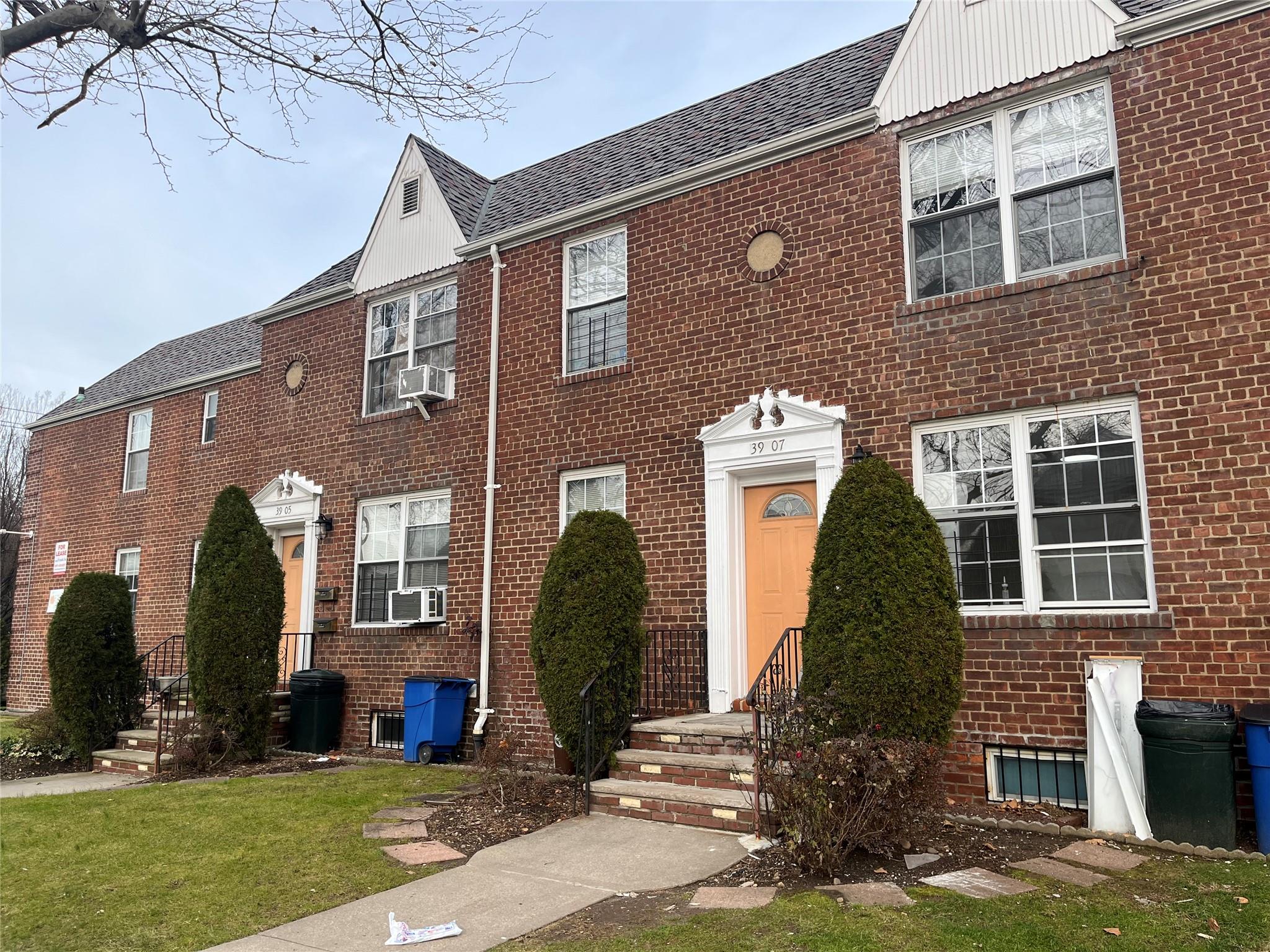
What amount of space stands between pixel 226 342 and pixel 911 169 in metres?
13.9

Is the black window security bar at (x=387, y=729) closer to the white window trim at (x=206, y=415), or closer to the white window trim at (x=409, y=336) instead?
the white window trim at (x=409, y=336)

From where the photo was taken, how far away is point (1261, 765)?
604cm

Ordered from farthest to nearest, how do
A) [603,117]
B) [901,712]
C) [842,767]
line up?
[603,117], [901,712], [842,767]

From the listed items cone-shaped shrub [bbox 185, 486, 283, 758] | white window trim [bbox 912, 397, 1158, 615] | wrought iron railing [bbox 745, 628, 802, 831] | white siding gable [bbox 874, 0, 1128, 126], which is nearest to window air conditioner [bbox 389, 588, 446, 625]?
cone-shaped shrub [bbox 185, 486, 283, 758]

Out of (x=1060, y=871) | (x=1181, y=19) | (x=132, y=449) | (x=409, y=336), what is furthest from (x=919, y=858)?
(x=132, y=449)

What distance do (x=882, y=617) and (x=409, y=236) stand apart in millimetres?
9359

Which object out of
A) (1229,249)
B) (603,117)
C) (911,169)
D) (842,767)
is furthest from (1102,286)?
(603,117)

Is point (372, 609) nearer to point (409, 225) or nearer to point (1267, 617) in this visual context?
point (409, 225)

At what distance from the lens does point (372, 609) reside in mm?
12469

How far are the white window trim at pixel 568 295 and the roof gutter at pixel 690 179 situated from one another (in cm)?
18

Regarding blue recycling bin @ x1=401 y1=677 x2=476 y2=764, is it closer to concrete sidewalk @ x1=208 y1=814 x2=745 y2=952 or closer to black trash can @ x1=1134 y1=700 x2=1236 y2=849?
concrete sidewalk @ x1=208 y1=814 x2=745 y2=952

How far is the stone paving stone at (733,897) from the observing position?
203 inches

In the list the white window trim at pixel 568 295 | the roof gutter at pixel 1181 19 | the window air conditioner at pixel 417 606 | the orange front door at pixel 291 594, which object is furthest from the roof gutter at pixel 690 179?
the orange front door at pixel 291 594

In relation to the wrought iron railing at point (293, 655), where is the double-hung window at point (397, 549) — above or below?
above
